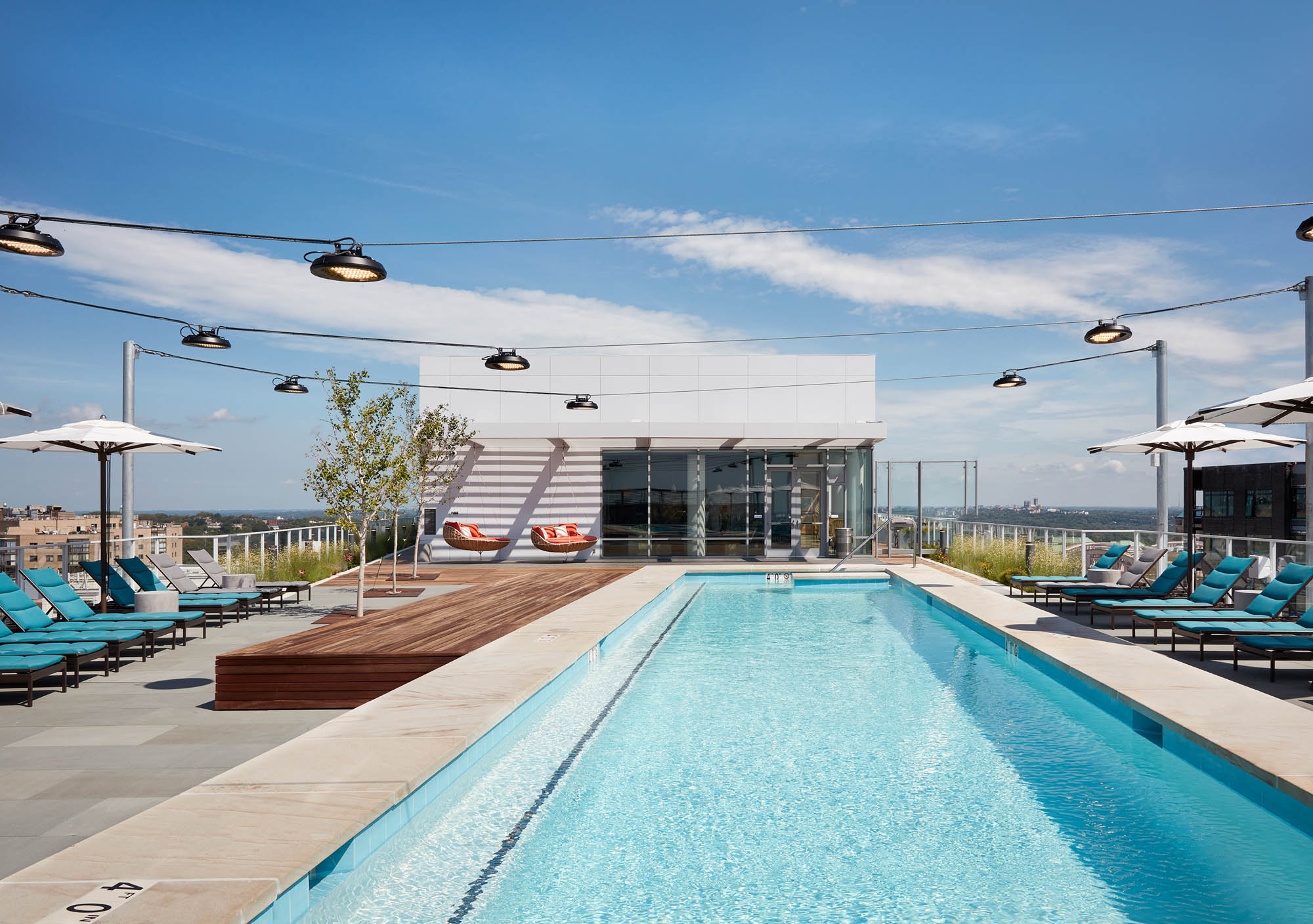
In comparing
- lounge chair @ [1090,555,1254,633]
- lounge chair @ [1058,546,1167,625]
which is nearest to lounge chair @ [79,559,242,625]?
lounge chair @ [1090,555,1254,633]

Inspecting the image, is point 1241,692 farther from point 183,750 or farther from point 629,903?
point 183,750

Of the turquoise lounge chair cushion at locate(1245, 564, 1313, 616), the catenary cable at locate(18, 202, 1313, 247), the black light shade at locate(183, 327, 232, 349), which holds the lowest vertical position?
the turquoise lounge chair cushion at locate(1245, 564, 1313, 616)

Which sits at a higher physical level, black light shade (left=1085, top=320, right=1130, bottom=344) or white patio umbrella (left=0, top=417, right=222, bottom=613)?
black light shade (left=1085, top=320, right=1130, bottom=344)

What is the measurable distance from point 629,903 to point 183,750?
9.58 feet

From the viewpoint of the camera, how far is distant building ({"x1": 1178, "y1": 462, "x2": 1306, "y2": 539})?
4909 cm

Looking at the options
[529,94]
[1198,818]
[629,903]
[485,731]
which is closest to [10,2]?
[529,94]

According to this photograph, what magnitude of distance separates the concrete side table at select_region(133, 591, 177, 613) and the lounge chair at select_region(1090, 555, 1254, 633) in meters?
9.96

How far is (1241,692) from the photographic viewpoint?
5418 mm

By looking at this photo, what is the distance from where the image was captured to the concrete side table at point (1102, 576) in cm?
1088

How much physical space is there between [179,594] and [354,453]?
2791mm

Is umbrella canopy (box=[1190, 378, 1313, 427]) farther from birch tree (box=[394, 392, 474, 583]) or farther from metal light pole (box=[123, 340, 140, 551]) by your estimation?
metal light pole (box=[123, 340, 140, 551])

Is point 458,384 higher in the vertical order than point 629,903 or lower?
higher

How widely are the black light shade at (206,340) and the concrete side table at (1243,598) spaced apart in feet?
39.9

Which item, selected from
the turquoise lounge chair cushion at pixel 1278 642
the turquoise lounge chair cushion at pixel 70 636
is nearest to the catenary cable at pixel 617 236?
the turquoise lounge chair cushion at pixel 70 636
